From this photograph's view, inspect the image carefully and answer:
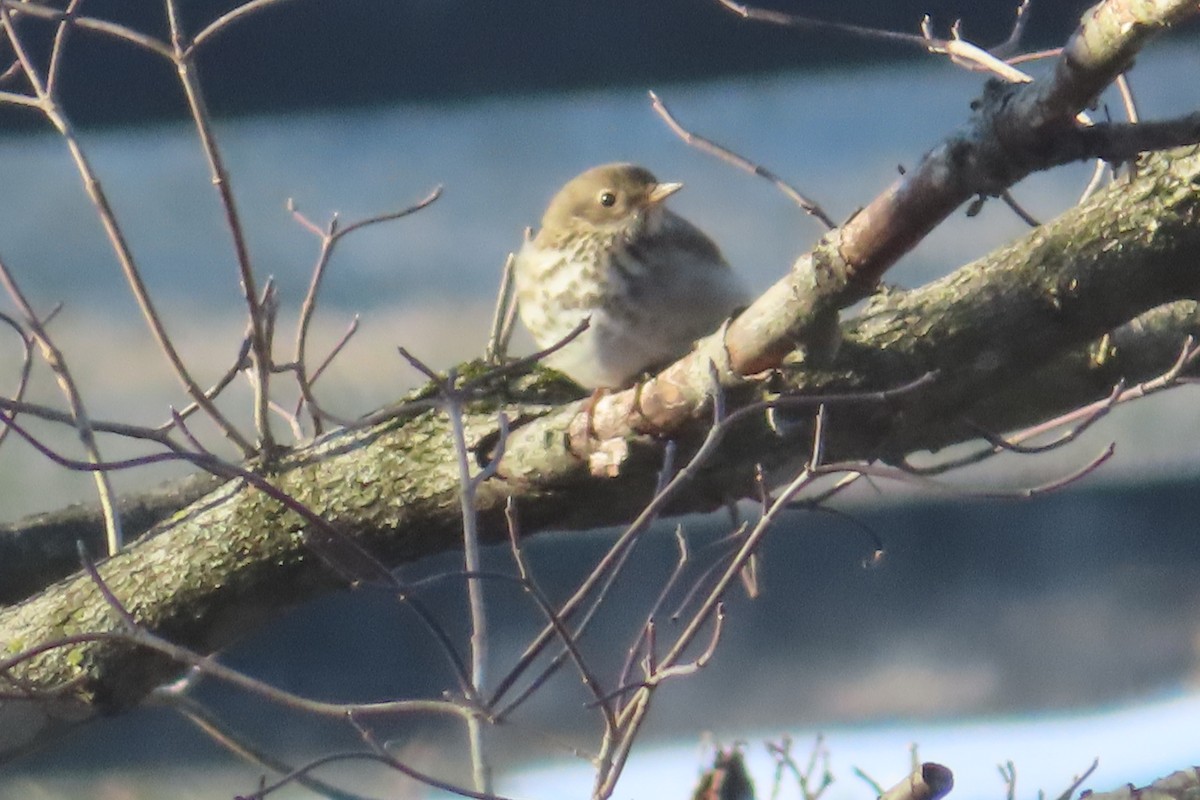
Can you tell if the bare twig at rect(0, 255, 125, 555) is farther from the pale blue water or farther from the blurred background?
the pale blue water

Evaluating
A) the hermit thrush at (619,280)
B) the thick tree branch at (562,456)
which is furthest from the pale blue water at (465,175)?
the thick tree branch at (562,456)

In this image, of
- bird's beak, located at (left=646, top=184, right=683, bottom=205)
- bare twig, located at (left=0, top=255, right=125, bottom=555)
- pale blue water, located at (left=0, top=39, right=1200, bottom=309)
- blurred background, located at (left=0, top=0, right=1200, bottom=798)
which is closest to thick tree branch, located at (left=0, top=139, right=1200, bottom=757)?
bare twig, located at (left=0, top=255, right=125, bottom=555)

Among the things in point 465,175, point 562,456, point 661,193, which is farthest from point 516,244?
point 562,456

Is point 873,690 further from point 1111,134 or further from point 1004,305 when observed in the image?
point 1111,134

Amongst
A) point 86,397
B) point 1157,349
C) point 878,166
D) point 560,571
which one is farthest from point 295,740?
point 1157,349

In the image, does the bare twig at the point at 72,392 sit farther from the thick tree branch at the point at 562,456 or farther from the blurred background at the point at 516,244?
the blurred background at the point at 516,244

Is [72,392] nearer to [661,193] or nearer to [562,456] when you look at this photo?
[562,456]
